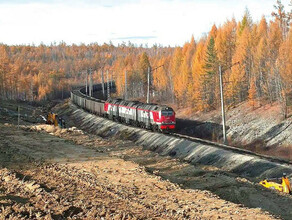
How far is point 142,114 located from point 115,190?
27.9 metres

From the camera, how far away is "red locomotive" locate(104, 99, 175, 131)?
4122 cm

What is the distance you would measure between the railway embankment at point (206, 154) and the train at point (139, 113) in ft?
4.00

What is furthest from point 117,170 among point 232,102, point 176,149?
point 232,102

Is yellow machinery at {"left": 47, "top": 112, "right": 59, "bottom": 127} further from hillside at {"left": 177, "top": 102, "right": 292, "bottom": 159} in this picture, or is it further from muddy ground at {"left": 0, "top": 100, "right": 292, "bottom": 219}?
hillside at {"left": 177, "top": 102, "right": 292, "bottom": 159}

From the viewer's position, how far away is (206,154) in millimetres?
32250

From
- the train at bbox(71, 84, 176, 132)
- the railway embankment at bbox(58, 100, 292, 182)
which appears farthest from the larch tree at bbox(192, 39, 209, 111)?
the railway embankment at bbox(58, 100, 292, 182)

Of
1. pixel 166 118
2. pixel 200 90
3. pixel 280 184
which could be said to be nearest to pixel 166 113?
pixel 166 118

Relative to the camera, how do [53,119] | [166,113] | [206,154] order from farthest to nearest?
[53,119] < [166,113] < [206,154]

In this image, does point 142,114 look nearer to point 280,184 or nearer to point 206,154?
point 206,154

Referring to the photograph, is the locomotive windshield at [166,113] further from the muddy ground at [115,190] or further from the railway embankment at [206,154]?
the muddy ground at [115,190]

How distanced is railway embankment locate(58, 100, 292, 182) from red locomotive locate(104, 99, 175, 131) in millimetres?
1195

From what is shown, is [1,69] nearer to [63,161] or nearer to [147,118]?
[147,118]

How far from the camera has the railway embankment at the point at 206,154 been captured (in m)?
26.9

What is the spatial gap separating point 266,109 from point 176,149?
25.4 meters
